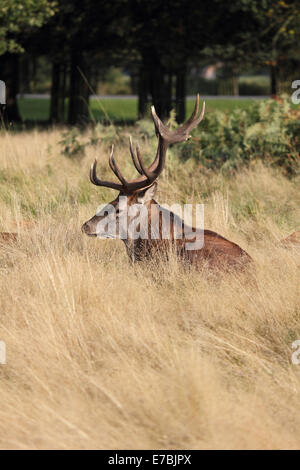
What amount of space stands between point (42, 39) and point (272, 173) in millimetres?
11252

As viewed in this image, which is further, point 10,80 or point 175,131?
point 10,80

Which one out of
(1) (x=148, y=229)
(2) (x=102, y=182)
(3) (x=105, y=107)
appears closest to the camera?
(1) (x=148, y=229)

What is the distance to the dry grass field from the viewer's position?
3.04 m

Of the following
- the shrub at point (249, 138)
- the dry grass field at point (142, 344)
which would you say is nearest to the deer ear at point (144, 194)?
the dry grass field at point (142, 344)

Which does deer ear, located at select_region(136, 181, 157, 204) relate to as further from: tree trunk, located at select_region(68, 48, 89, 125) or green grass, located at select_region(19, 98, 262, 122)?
green grass, located at select_region(19, 98, 262, 122)

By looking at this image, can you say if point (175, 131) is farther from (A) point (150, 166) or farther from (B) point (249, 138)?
(B) point (249, 138)

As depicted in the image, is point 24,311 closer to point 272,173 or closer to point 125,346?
point 125,346

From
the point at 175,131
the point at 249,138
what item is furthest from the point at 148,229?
the point at 249,138

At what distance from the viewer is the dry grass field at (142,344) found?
9.99 ft

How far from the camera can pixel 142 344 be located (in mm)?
3762

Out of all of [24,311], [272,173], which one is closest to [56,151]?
[272,173]

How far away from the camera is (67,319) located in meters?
4.08
